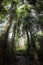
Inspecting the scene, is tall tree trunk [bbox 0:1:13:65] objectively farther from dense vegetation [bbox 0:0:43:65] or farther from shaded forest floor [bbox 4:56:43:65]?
shaded forest floor [bbox 4:56:43:65]

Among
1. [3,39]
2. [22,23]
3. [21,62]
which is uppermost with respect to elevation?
[22,23]

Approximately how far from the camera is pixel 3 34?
22.1 feet

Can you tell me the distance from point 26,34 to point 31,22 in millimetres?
543

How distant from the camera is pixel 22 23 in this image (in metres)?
6.70

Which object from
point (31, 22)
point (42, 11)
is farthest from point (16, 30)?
point (42, 11)

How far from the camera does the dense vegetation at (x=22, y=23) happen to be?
21.4 ft

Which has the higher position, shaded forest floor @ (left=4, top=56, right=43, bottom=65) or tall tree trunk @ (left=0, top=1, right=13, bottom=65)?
tall tree trunk @ (left=0, top=1, right=13, bottom=65)

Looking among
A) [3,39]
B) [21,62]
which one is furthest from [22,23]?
[21,62]

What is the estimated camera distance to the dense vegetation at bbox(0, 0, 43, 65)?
21.4 ft

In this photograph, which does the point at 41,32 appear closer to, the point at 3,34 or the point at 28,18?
the point at 28,18

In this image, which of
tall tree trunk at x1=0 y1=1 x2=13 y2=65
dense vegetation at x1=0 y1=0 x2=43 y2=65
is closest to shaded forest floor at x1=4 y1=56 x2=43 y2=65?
dense vegetation at x1=0 y1=0 x2=43 y2=65

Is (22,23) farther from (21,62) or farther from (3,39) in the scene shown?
(21,62)

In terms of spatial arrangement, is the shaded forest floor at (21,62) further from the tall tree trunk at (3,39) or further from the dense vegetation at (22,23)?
the tall tree trunk at (3,39)

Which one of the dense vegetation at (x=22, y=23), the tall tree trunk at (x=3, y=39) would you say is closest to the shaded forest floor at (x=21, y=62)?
the dense vegetation at (x=22, y=23)
